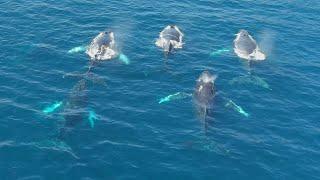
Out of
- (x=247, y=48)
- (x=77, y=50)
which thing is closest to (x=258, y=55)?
(x=247, y=48)

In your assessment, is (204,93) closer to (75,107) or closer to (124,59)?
(124,59)

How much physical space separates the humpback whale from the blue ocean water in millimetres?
871

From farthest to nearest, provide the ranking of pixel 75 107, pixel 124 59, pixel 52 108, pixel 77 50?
pixel 77 50, pixel 124 59, pixel 75 107, pixel 52 108

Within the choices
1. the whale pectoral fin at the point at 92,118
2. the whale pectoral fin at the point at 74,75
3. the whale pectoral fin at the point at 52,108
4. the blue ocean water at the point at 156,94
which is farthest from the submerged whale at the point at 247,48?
the whale pectoral fin at the point at 52,108

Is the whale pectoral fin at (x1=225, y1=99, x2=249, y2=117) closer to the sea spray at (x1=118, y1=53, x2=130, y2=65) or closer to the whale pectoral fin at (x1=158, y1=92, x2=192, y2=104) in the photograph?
the whale pectoral fin at (x1=158, y1=92, x2=192, y2=104)

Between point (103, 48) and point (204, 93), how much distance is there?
1275 centimetres

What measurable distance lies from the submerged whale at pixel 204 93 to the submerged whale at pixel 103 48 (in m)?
9.95

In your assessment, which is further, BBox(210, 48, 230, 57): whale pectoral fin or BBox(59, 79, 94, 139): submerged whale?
BBox(210, 48, 230, 57): whale pectoral fin

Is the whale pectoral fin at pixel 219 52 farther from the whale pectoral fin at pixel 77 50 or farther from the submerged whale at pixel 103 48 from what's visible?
the whale pectoral fin at pixel 77 50

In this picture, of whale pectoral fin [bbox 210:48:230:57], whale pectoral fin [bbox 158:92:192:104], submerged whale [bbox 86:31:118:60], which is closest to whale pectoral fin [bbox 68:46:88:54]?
submerged whale [bbox 86:31:118:60]

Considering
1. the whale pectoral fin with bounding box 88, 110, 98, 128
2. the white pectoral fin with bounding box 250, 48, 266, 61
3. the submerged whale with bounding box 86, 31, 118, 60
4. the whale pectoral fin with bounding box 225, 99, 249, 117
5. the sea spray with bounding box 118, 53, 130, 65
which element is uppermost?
the white pectoral fin with bounding box 250, 48, 266, 61

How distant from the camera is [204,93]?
46.7m

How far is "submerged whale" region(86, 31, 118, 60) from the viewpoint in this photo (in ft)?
173

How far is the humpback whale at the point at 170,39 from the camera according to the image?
→ 5479cm
